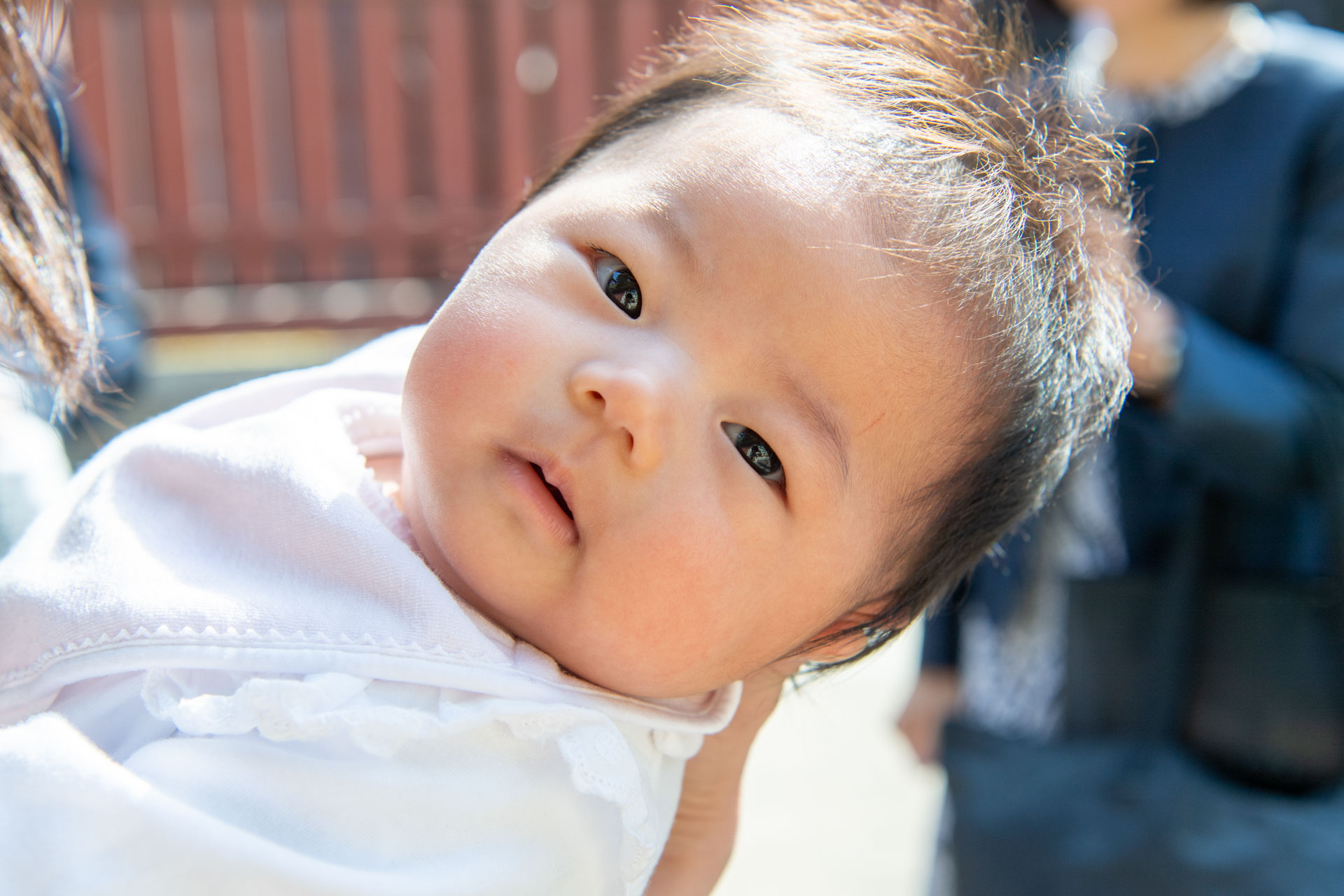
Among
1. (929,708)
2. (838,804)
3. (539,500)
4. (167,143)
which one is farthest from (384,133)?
(539,500)

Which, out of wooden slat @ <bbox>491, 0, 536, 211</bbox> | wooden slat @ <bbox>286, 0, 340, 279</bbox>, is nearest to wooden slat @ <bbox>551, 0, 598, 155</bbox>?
wooden slat @ <bbox>491, 0, 536, 211</bbox>

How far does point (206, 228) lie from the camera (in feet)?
18.3

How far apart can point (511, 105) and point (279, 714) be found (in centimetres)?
536

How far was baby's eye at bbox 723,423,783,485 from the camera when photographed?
3.10 ft

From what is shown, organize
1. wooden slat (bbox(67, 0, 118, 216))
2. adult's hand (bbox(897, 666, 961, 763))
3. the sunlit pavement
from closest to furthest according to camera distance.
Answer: adult's hand (bbox(897, 666, 961, 763)) < the sunlit pavement < wooden slat (bbox(67, 0, 118, 216))

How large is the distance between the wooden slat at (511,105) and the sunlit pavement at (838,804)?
11.2 ft

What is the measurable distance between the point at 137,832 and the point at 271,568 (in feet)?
0.78

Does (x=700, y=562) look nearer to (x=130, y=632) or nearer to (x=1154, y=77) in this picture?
(x=130, y=632)

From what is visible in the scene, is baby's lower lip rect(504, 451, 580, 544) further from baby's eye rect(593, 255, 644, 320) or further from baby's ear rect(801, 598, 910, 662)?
baby's ear rect(801, 598, 910, 662)

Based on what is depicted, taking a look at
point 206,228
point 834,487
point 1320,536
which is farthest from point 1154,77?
point 206,228

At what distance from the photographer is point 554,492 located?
0.91 m

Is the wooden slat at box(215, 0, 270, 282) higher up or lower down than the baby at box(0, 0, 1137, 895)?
lower down

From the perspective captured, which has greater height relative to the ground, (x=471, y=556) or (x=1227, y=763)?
(x=471, y=556)

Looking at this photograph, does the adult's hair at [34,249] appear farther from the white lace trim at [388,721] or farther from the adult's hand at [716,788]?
the adult's hand at [716,788]
